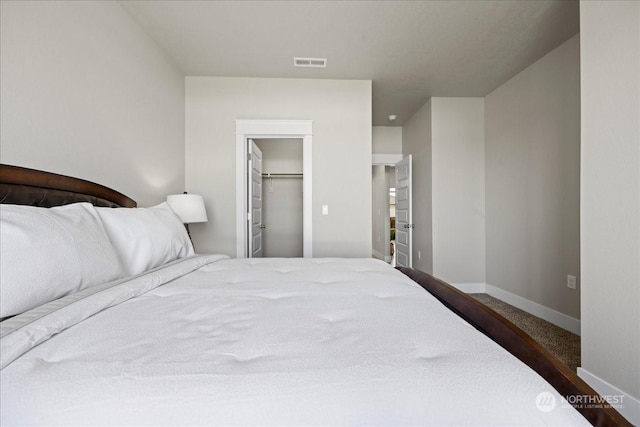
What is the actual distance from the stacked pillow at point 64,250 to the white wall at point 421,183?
3.50m

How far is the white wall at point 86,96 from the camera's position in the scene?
132 cm

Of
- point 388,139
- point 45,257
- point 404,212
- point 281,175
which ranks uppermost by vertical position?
point 388,139

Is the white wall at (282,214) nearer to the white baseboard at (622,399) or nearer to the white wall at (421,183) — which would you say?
the white wall at (421,183)

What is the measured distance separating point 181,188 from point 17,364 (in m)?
2.76

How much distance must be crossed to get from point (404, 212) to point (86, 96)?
4.18m

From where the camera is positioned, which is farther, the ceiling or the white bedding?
the ceiling

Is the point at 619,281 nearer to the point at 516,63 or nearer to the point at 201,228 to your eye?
the point at 516,63

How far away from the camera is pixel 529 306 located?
117 inches

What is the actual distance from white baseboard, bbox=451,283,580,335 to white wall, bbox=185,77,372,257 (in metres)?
1.77

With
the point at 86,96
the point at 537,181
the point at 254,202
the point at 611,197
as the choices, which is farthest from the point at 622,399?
the point at 86,96

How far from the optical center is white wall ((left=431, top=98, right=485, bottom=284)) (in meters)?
3.78

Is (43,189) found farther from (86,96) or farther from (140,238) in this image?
(86,96)
